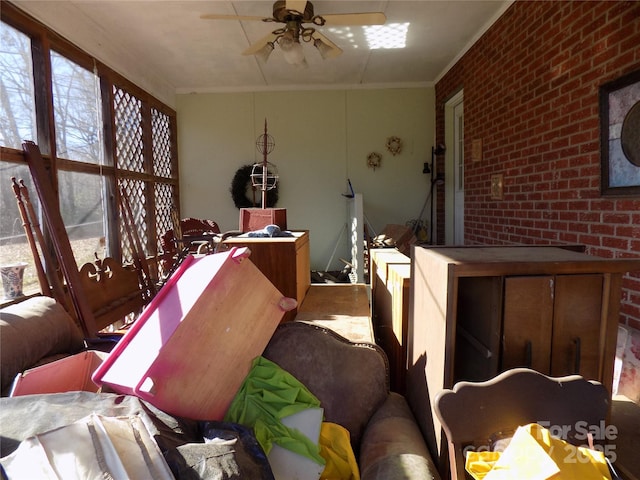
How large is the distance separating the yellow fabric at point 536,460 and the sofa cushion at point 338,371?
0.53 meters

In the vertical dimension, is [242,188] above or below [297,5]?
below

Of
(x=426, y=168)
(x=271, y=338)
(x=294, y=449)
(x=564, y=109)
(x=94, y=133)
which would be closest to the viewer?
(x=294, y=449)

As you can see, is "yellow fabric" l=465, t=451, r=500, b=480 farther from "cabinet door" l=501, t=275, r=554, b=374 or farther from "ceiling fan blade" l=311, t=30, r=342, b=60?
"ceiling fan blade" l=311, t=30, r=342, b=60

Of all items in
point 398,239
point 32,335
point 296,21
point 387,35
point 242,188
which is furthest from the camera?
point 242,188

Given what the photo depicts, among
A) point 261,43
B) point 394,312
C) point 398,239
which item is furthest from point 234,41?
point 394,312

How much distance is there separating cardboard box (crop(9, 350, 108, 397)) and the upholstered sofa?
0.11 m

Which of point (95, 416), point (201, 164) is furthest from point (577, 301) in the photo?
point (201, 164)

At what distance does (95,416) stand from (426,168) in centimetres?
511

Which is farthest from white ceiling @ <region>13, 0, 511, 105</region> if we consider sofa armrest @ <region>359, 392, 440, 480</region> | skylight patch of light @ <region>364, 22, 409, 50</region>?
sofa armrest @ <region>359, 392, 440, 480</region>

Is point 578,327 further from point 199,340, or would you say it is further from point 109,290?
point 109,290

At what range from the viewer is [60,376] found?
127 centimetres

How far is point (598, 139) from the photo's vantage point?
2086 mm

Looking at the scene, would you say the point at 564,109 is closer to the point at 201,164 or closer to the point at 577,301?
the point at 577,301

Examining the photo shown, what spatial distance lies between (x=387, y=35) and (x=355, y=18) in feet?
3.46
